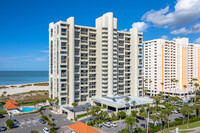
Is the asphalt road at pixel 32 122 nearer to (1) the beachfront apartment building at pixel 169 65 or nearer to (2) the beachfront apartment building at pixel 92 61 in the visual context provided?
(2) the beachfront apartment building at pixel 92 61

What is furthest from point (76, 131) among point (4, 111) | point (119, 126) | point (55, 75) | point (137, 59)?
point (137, 59)

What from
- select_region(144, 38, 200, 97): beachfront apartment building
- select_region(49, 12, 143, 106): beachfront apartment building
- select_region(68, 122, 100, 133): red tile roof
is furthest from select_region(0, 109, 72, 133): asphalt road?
select_region(144, 38, 200, 97): beachfront apartment building

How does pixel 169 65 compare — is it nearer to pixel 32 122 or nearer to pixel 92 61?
pixel 92 61

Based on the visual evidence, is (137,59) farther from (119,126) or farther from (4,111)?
(4,111)

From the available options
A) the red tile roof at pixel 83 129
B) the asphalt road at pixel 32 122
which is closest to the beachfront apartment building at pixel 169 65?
the asphalt road at pixel 32 122

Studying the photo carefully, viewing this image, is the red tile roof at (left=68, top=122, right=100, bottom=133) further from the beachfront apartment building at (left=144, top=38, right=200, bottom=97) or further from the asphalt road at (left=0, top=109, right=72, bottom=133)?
the beachfront apartment building at (left=144, top=38, right=200, bottom=97)

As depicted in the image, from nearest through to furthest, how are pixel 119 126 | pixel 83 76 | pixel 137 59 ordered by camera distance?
pixel 119 126 < pixel 83 76 < pixel 137 59
